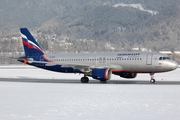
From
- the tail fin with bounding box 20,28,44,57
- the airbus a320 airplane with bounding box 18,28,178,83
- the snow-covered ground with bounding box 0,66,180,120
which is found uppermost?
the tail fin with bounding box 20,28,44,57

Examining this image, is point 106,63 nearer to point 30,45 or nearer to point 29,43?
point 30,45

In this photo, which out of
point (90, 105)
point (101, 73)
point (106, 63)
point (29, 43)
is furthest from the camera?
point (29, 43)

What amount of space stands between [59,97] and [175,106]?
844cm

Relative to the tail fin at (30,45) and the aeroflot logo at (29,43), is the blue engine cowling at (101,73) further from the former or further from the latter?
the aeroflot logo at (29,43)

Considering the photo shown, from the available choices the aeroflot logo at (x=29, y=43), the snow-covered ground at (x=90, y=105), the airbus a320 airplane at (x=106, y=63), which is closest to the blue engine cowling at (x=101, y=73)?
the airbus a320 airplane at (x=106, y=63)

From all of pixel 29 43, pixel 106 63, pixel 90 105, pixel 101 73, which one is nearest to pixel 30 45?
pixel 29 43

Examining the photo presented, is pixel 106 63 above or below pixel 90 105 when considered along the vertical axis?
above

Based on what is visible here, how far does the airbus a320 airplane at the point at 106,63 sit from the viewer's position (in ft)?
155

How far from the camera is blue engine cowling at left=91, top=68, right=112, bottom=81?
47109mm

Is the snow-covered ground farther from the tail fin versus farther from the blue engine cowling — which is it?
the tail fin

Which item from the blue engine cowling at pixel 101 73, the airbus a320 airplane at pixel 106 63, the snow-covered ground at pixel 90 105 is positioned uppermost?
the airbus a320 airplane at pixel 106 63

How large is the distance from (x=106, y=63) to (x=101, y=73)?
7.91 ft

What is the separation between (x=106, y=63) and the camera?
49406 mm

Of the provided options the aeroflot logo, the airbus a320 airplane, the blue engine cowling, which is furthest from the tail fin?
the blue engine cowling
